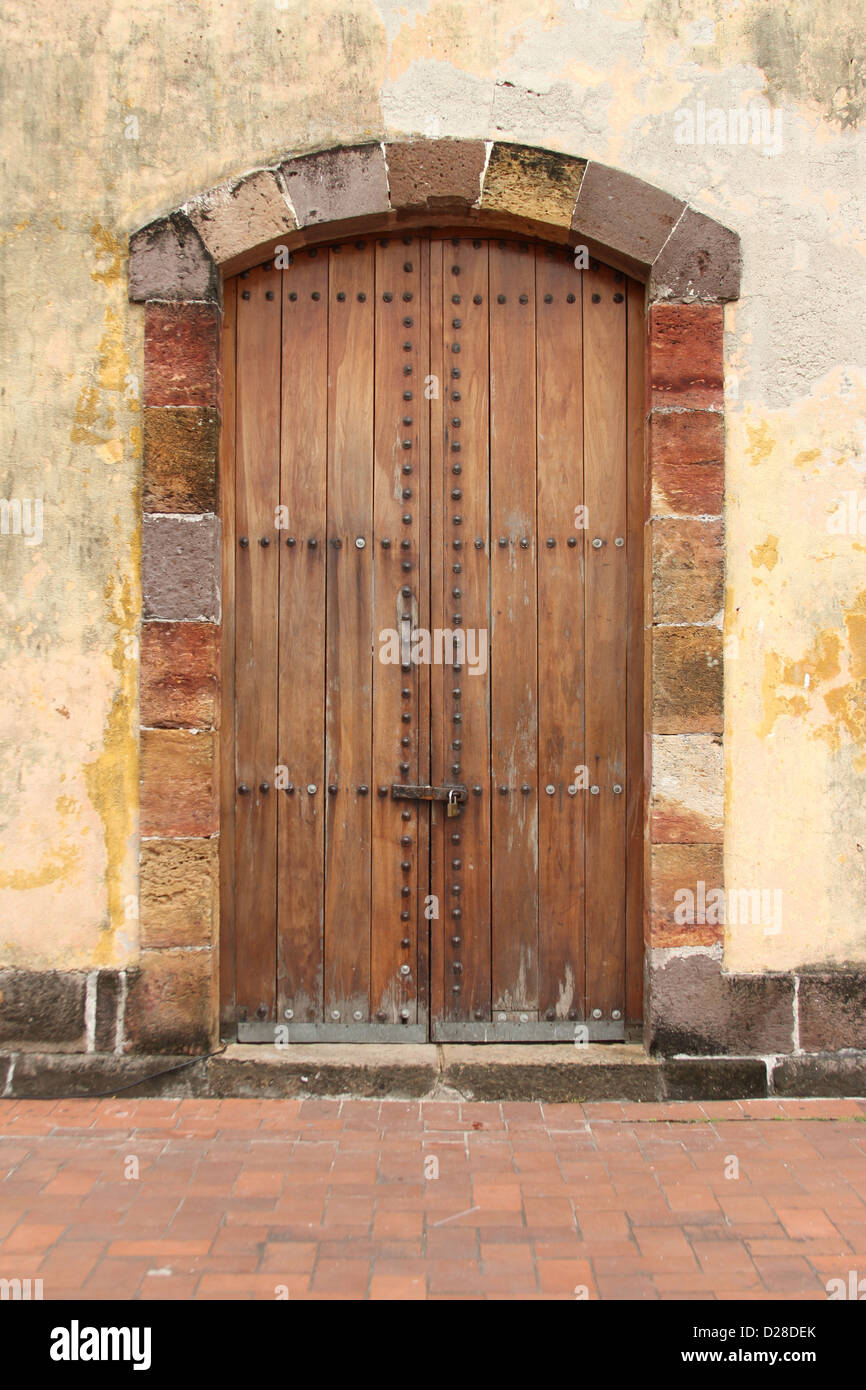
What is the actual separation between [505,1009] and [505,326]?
8.28 ft

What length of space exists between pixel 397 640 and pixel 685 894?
4.50ft

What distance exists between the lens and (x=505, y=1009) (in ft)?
12.7

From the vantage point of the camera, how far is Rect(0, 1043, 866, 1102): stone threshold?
3.62 m

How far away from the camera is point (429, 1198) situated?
9.65 feet

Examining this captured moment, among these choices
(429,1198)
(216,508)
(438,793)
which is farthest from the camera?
(438,793)

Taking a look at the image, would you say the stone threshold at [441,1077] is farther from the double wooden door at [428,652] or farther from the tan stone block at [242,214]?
the tan stone block at [242,214]

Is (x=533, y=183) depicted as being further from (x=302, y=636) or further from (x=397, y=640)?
(x=302, y=636)

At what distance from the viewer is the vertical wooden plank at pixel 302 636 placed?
3889 mm

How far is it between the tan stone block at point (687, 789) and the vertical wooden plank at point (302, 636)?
1.22 metres

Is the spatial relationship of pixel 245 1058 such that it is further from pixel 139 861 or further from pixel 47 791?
pixel 47 791

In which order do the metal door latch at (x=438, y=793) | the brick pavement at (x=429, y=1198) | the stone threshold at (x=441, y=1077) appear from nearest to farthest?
the brick pavement at (x=429, y=1198) → the stone threshold at (x=441, y=1077) → the metal door latch at (x=438, y=793)

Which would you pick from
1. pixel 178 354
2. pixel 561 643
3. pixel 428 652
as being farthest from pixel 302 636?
pixel 178 354

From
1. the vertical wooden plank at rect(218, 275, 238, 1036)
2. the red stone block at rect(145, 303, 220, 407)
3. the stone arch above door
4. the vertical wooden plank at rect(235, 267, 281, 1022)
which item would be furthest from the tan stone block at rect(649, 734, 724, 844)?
the red stone block at rect(145, 303, 220, 407)

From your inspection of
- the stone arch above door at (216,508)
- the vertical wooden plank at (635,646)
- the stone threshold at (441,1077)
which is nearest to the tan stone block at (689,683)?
the stone arch above door at (216,508)
